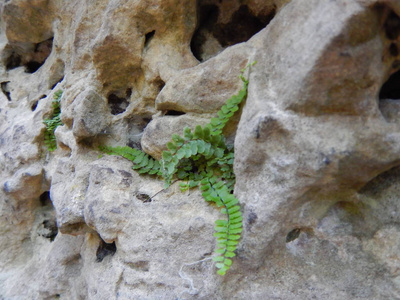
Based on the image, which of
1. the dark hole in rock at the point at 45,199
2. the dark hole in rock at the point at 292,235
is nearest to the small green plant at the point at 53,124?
the dark hole in rock at the point at 45,199

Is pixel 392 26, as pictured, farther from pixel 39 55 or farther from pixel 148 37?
pixel 39 55

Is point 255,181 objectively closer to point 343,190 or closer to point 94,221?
point 343,190

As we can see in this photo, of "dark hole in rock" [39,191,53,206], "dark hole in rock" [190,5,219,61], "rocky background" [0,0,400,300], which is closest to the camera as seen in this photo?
"rocky background" [0,0,400,300]

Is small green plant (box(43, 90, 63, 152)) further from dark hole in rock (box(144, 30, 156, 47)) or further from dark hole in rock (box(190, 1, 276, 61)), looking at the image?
dark hole in rock (box(190, 1, 276, 61))

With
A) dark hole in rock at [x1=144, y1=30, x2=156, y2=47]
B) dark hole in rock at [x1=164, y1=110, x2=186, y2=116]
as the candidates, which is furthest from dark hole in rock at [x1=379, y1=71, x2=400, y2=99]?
dark hole in rock at [x1=144, y1=30, x2=156, y2=47]

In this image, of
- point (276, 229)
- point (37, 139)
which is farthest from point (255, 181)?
point (37, 139)

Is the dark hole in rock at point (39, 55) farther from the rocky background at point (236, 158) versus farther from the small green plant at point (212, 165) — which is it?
the small green plant at point (212, 165)
